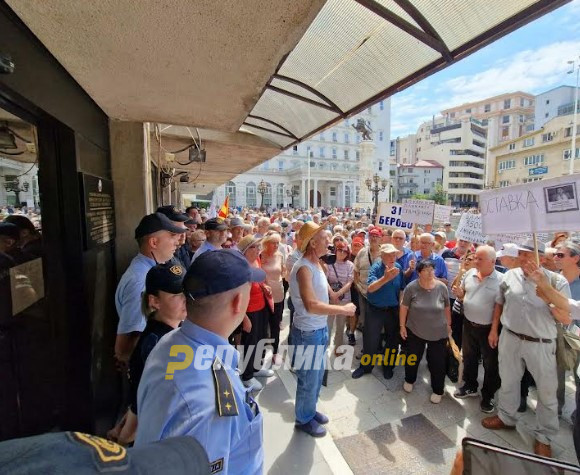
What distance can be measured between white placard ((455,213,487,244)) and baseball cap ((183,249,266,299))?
5.05m

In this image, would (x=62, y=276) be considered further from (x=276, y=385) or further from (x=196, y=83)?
(x=276, y=385)

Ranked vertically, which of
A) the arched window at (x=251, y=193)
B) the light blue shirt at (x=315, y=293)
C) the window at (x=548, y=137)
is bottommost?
the light blue shirt at (x=315, y=293)

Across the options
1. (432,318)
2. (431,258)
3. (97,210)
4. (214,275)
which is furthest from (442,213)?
(214,275)

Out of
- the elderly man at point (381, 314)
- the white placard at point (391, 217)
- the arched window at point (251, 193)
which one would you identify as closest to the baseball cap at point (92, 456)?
the elderly man at point (381, 314)

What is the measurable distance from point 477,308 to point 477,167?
9349 cm

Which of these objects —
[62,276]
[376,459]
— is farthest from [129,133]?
[376,459]

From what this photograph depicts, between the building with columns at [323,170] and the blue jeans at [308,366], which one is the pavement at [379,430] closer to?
Answer: the blue jeans at [308,366]

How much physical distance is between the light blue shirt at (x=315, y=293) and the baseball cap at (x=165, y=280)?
1.28 metres

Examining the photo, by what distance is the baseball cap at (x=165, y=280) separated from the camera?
6.26 feet

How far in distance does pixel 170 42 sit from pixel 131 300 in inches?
72.8

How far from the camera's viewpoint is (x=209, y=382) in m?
1.14

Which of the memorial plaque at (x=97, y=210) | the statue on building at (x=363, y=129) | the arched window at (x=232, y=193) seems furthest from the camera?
the arched window at (x=232, y=193)

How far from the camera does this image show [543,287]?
2844mm

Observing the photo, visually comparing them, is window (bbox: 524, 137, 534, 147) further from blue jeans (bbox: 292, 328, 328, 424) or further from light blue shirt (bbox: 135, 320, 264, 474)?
light blue shirt (bbox: 135, 320, 264, 474)
